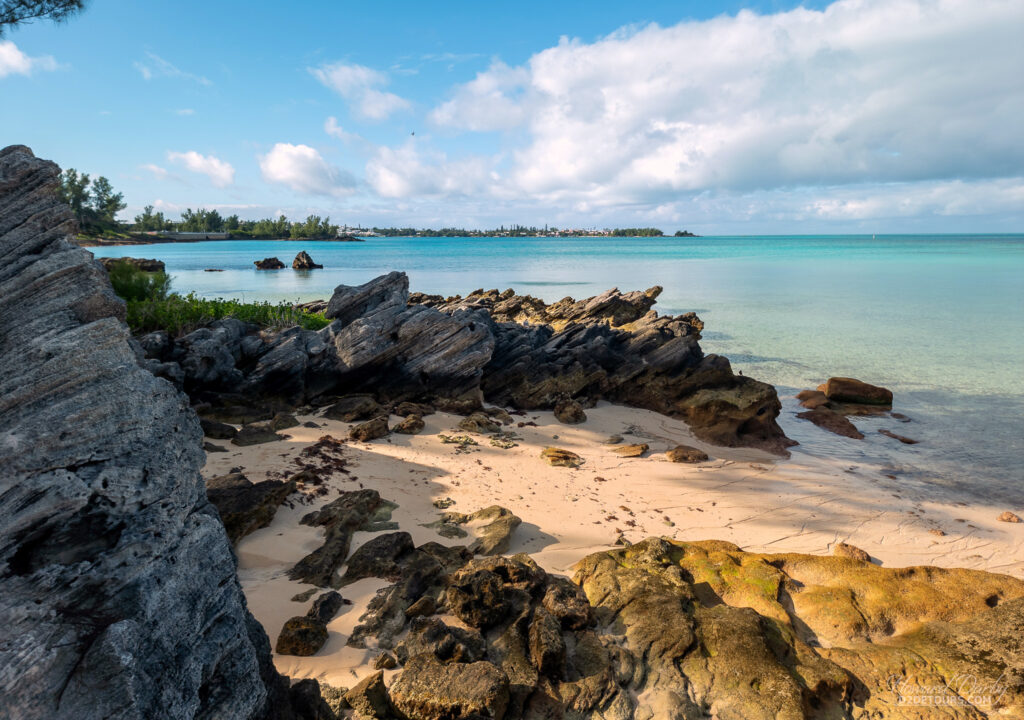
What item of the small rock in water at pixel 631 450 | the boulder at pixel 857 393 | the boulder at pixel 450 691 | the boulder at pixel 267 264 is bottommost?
the small rock in water at pixel 631 450

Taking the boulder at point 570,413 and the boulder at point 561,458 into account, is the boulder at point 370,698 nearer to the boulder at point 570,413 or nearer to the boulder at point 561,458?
the boulder at point 561,458

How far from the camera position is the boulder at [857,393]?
53.6 ft

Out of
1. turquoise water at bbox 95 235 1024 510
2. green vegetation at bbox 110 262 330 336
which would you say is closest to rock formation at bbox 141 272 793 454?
green vegetation at bbox 110 262 330 336

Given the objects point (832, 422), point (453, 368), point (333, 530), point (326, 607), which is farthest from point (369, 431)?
point (832, 422)

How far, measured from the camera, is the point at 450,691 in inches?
171

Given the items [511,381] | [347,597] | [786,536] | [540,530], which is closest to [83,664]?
[347,597]

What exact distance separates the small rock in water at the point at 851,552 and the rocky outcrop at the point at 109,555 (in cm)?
773

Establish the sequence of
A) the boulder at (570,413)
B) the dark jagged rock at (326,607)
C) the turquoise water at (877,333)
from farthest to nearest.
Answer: the boulder at (570,413) < the turquoise water at (877,333) < the dark jagged rock at (326,607)

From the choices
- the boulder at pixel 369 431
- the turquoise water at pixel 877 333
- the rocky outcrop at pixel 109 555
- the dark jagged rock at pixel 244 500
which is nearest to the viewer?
the rocky outcrop at pixel 109 555

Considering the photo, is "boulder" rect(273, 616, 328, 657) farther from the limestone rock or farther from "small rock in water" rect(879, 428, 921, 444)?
"small rock in water" rect(879, 428, 921, 444)

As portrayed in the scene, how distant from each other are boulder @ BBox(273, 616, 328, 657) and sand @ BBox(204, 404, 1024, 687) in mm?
233

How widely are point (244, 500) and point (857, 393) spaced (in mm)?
17342

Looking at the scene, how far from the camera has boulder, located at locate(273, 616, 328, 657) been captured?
16.8 ft

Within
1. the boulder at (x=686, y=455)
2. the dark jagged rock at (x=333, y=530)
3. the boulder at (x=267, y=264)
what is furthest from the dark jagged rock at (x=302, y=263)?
the dark jagged rock at (x=333, y=530)
